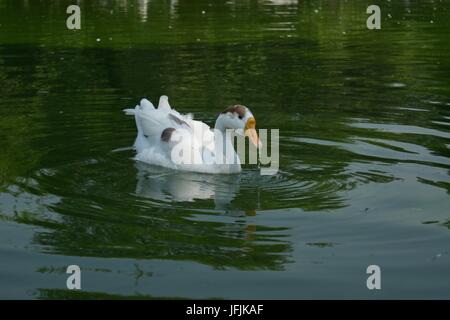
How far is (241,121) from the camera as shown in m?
13.0

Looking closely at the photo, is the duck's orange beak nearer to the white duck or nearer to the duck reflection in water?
the white duck

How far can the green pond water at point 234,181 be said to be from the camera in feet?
30.7

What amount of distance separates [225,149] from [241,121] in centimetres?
51

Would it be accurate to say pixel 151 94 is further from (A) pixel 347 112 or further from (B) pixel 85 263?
(B) pixel 85 263

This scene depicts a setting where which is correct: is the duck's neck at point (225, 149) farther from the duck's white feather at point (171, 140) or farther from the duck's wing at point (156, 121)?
Result: the duck's wing at point (156, 121)

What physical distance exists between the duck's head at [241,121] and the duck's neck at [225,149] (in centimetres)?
11

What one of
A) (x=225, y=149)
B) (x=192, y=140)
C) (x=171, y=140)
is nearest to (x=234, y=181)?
(x=225, y=149)

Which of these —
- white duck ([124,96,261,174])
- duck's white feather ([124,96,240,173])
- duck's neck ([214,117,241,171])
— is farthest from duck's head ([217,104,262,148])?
duck's white feather ([124,96,240,173])

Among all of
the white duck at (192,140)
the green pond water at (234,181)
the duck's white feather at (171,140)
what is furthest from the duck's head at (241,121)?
the green pond water at (234,181)

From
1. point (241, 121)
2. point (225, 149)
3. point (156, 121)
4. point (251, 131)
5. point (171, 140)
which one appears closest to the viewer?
point (251, 131)

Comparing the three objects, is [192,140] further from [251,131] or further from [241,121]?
[251,131]

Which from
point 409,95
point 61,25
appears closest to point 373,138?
point 409,95

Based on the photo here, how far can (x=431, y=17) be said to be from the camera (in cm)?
3359

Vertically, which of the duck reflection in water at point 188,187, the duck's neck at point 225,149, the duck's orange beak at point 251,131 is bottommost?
the duck reflection in water at point 188,187
